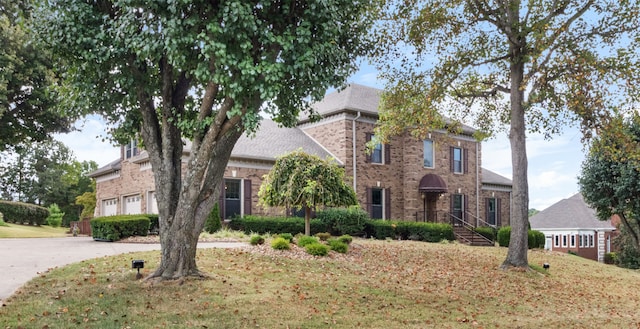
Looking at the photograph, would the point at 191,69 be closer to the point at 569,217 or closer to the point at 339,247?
the point at 339,247

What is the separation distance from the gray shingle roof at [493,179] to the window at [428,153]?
486 centimetres

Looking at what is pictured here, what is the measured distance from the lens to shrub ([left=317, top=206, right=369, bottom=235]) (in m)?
23.0

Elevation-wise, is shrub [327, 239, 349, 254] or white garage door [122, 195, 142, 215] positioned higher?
white garage door [122, 195, 142, 215]

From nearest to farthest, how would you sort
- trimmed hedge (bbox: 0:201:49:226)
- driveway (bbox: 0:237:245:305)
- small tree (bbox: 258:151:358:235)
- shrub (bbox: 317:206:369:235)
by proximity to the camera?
1. driveway (bbox: 0:237:245:305)
2. small tree (bbox: 258:151:358:235)
3. shrub (bbox: 317:206:369:235)
4. trimmed hedge (bbox: 0:201:49:226)

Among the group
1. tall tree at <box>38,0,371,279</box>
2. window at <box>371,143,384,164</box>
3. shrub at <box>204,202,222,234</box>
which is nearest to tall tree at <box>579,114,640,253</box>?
window at <box>371,143,384,164</box>

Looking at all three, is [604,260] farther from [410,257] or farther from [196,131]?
[196,131]

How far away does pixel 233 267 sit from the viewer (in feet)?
39.0

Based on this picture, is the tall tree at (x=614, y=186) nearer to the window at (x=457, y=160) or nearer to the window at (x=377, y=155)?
the window at (x=457, y=160)

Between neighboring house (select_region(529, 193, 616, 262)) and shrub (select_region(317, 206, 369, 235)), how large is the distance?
85.9ft

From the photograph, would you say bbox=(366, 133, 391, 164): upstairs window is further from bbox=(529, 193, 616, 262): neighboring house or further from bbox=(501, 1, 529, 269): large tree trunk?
bbox=(529, 193, 616, 262): neighboring house

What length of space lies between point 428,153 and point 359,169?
4.75m

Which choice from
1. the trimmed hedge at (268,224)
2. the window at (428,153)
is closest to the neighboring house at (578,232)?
the window at (428,153)

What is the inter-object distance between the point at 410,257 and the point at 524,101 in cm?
575

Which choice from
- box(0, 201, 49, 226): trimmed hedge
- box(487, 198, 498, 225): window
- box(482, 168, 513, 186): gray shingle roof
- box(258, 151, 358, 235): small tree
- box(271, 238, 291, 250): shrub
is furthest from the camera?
box(0, 201, 49, 226): trimmed hedge
